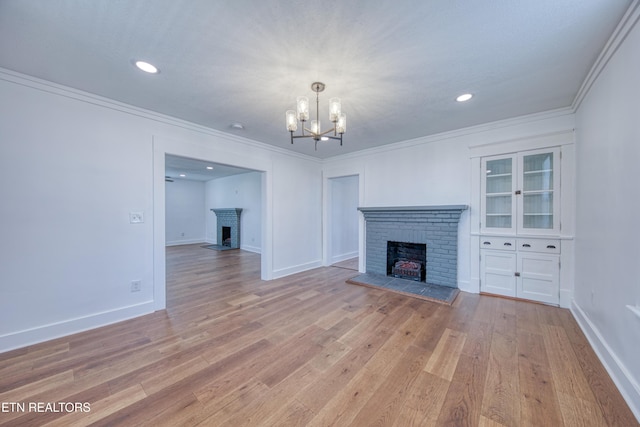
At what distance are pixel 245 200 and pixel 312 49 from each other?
6710 mm

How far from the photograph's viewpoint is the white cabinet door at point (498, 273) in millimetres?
3359

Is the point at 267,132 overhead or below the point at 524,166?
overhead

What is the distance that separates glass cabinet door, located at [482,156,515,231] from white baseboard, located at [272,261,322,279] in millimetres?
3316

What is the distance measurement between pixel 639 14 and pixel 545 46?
0.44 m

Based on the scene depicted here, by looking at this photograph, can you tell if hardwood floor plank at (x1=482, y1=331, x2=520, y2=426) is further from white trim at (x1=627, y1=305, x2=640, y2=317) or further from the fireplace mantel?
the fireplace mantel

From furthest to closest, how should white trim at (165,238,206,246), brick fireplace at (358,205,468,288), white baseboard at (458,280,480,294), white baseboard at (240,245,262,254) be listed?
white trim at (165,238,206,246) < white baseboard at (240,245,262,254) < brick fireplace at (358,205,468,288) < white baseboard at (458,280,480,294)

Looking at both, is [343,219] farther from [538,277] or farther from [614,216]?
[614,216]

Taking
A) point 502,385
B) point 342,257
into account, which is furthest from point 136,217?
point 342,257

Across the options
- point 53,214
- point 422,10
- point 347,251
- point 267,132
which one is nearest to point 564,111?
point 422,10

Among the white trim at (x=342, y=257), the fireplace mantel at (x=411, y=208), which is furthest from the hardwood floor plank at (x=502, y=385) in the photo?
the white trim at (x=342, y=257)

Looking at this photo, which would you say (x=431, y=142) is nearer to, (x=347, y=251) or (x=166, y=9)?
(x=347, y=251)

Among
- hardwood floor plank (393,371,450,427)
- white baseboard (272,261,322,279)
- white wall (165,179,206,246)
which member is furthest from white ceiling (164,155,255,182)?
hardwood floor plank (393,371,450,427)

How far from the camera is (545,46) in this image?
1.85 meters

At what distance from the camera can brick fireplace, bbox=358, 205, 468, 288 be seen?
379cm
